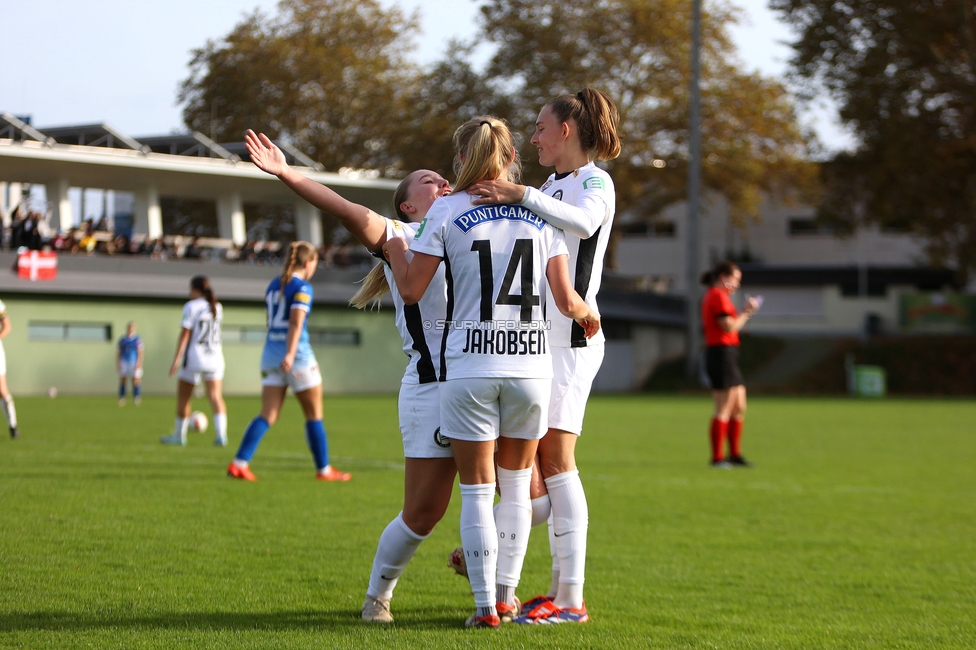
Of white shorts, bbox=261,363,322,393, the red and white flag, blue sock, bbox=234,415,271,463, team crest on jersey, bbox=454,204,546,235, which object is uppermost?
the red and white flag

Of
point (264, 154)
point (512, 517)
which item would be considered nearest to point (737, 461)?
point (512, 517)

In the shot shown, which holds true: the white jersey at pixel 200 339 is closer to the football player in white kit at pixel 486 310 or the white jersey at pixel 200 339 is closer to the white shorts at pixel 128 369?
the football player in white kit at pixel 486 310

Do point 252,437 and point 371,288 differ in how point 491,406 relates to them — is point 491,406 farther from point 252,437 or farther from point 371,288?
point 252,437

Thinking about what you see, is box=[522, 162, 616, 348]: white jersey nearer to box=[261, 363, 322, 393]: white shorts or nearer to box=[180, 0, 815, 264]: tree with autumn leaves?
box=[261, 363, 322, 393]: white shorts

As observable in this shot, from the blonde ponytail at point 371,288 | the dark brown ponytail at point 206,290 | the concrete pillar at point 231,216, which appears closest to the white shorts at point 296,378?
the dark brown ponytail at point 206,290

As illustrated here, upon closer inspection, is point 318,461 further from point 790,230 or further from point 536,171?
point 790,230

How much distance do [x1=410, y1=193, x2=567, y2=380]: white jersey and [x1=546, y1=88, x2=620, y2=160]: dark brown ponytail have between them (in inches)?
20.7

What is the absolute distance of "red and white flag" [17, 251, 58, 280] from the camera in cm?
3117

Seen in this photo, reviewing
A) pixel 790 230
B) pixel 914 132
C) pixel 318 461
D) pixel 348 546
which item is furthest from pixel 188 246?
pixel 790 230

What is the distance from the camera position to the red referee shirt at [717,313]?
11617 millimetres

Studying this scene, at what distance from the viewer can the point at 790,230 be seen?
60.5 meters

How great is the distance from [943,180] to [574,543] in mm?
35704

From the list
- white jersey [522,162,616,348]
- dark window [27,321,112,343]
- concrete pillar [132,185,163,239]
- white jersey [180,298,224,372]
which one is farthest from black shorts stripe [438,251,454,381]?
concrete pillar [132,185,163,239]

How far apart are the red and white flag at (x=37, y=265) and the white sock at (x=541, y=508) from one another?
2967 cm
